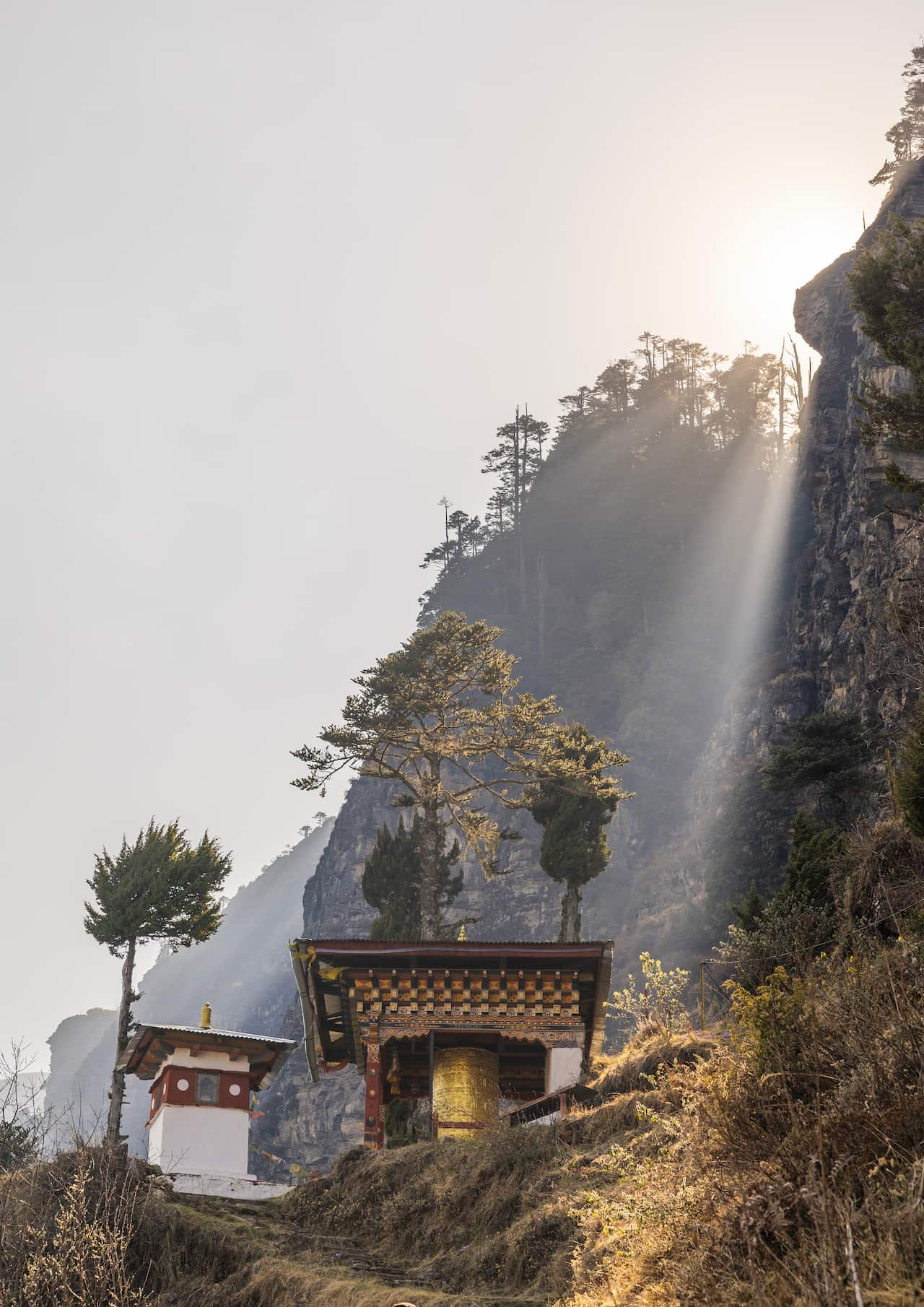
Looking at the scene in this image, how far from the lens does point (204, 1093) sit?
958 inches

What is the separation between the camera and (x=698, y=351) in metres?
93.5

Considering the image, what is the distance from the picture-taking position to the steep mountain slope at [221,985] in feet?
346

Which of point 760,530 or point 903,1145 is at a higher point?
point 760,530

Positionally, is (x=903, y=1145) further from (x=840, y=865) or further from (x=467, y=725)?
(x=467, y=725)

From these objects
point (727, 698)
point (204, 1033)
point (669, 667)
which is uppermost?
point (669, 667)

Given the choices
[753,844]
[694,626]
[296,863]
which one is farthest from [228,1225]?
[296,863]

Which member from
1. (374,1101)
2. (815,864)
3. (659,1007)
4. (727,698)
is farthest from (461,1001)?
(727,698)

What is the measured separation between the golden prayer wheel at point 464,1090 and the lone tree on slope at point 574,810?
1207cm

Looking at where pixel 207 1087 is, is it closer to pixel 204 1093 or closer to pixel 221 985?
pixel 204 1093

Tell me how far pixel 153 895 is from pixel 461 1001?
37.4ft

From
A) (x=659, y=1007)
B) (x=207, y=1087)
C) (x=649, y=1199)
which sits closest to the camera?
(x=649, y=1199)

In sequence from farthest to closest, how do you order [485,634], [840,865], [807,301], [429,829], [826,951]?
1. [807,301]
2. [485,634]
3. [429,829]
4. [840,865]
5. [826,951]

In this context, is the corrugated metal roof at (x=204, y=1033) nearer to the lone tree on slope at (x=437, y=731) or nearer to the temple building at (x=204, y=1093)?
the temple building at (x=204, y=1093)

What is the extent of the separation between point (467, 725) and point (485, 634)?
3.30 metres
